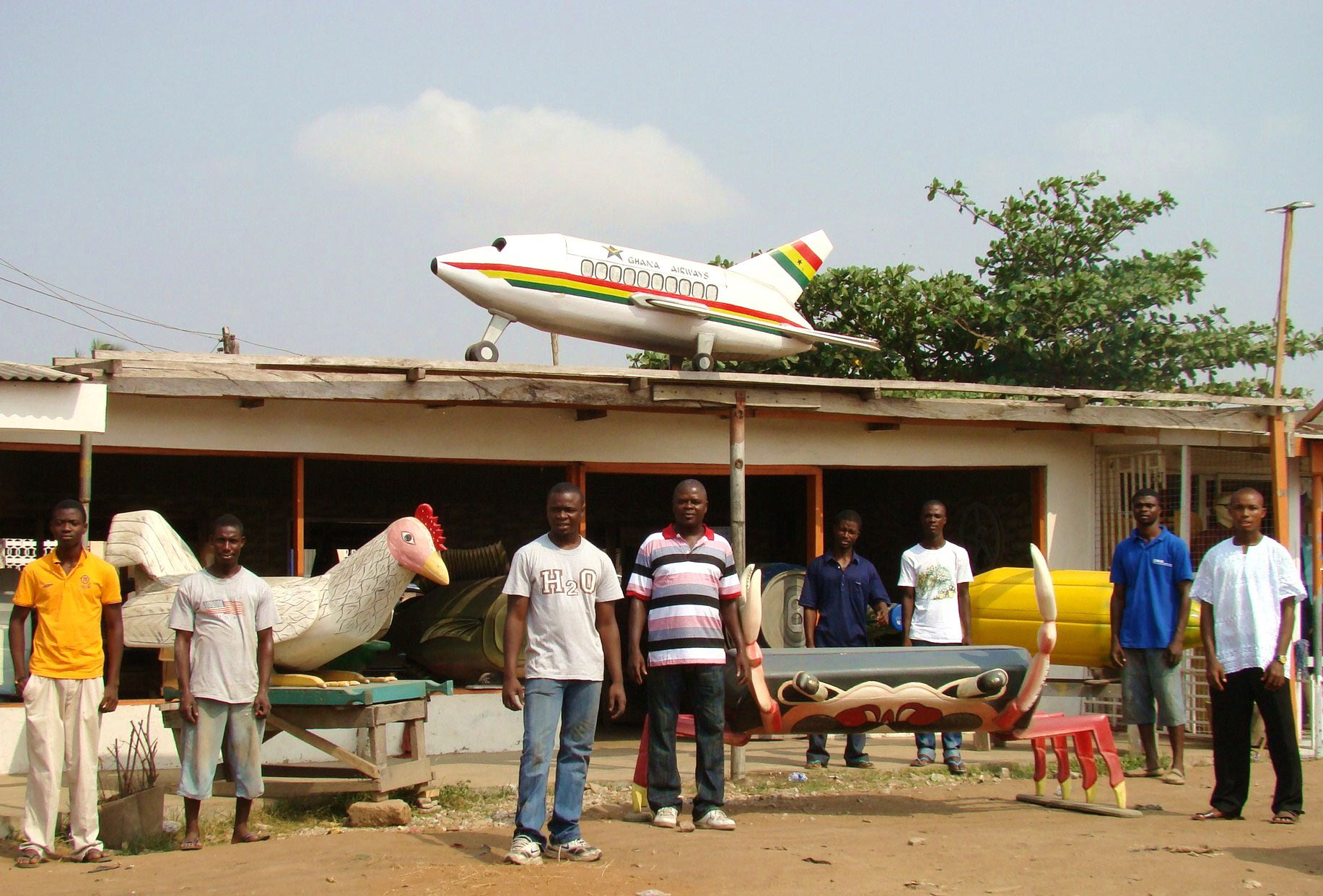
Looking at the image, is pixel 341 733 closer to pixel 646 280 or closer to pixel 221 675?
pixel 221 675

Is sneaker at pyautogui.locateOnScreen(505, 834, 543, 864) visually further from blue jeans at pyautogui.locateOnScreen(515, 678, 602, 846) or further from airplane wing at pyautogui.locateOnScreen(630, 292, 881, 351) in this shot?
airplane wing at pyautogui.locateOnScreen(630, 292, 881, 351)

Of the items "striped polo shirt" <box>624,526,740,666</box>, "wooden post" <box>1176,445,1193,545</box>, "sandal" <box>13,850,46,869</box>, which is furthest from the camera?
"wooden post" <box>1176,445,1193,545</box>

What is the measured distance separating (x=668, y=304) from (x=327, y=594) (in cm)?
354

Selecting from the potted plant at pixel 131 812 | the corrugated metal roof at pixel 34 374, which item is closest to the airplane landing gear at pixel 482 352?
the corrugated metal roof at pixel 34 374

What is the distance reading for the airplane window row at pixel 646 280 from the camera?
31.0 feet

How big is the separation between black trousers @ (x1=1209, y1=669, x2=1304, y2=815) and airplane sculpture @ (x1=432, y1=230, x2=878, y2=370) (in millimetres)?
4303

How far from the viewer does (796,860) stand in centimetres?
551

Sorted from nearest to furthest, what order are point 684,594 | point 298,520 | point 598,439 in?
point 684,594 < point 298,520 < point 598,439

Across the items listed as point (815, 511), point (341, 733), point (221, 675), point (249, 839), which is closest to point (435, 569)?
point (221, 675)

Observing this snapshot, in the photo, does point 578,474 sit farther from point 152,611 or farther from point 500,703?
point 152,611

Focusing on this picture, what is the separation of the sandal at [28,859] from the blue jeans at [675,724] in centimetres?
264

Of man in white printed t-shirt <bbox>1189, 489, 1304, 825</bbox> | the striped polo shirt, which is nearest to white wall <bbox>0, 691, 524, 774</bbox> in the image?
the striped polo shirt

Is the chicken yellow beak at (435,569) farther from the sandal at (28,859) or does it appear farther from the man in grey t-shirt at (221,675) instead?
the sandal at (28,859)

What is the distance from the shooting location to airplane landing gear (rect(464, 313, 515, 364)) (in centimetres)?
909
